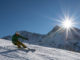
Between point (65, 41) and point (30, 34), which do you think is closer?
point (65, 41)

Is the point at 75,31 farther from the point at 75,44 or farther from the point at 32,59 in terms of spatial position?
the point at 32,59

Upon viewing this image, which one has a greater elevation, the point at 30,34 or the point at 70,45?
the point at 30,34

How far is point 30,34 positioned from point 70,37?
Answer: 42.3 meters

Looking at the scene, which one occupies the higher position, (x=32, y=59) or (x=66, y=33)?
(x=66, y=33)

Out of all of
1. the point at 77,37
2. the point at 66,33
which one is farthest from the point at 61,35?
the point at 77,37

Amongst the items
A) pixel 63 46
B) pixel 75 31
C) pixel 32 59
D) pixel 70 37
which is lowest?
pixel 32 59

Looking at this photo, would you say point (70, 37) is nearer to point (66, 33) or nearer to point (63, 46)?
point (66, 33)

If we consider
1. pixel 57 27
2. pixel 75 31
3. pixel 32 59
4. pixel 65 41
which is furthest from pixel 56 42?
pixel 32 59

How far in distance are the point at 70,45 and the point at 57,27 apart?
76.9 feet

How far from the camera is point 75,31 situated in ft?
212

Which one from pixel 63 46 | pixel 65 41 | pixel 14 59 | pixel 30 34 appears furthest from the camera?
pixel 30 34

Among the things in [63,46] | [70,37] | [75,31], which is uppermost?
[75,31]

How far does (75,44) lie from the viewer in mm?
54375

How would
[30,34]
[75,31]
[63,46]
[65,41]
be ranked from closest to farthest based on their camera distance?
[63,46]
[65,41]
[75,31]
[30,34]
